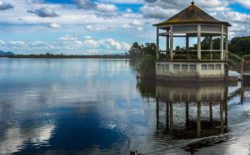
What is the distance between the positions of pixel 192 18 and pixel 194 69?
6.40 metres

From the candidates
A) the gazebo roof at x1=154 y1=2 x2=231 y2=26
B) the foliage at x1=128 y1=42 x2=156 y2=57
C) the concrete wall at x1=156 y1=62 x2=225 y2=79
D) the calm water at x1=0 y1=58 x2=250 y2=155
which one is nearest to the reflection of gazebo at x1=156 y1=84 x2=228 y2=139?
the calm water at x1=0 y1=58 x2=250 y2=155

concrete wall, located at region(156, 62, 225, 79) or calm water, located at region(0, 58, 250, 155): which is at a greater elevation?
concrete wall, located at region(156, 62, 225, 79)

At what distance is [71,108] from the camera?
3206cm

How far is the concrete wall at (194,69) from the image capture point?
5241 centimetres

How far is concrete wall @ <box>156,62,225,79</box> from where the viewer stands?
5241 centimetres

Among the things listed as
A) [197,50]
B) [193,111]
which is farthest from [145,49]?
[193,111]

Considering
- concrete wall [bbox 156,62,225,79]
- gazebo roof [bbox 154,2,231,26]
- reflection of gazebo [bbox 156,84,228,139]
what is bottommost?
reflection of gazebo [bbox 156,84,228,139]

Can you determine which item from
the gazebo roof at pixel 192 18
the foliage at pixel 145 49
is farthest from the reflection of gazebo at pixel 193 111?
the foliage at pixel 145 49

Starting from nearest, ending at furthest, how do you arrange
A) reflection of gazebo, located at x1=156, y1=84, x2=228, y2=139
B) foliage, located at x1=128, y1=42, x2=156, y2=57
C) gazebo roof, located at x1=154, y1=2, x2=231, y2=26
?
1. reflection of gazebo, located at x1=156, y1=84, x2=228, y2=139
2. gazebo roof, located at x1=154, y1=2, x2=231, y2=26
3. foliage, located at x1=128, y1=42, x2=156, y2=57

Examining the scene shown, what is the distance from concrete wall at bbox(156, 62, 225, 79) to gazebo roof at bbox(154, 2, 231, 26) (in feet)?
16.5

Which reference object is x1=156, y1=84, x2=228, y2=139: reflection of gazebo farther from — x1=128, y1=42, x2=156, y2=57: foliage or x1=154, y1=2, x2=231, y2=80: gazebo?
x1=128, y1=42, x2=156, y2=57: foliage

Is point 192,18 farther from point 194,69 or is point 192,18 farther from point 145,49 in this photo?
point 145,49

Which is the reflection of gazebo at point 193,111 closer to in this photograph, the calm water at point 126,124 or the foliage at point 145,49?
the calm water at point 126,124

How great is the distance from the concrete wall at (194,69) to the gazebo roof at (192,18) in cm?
504
